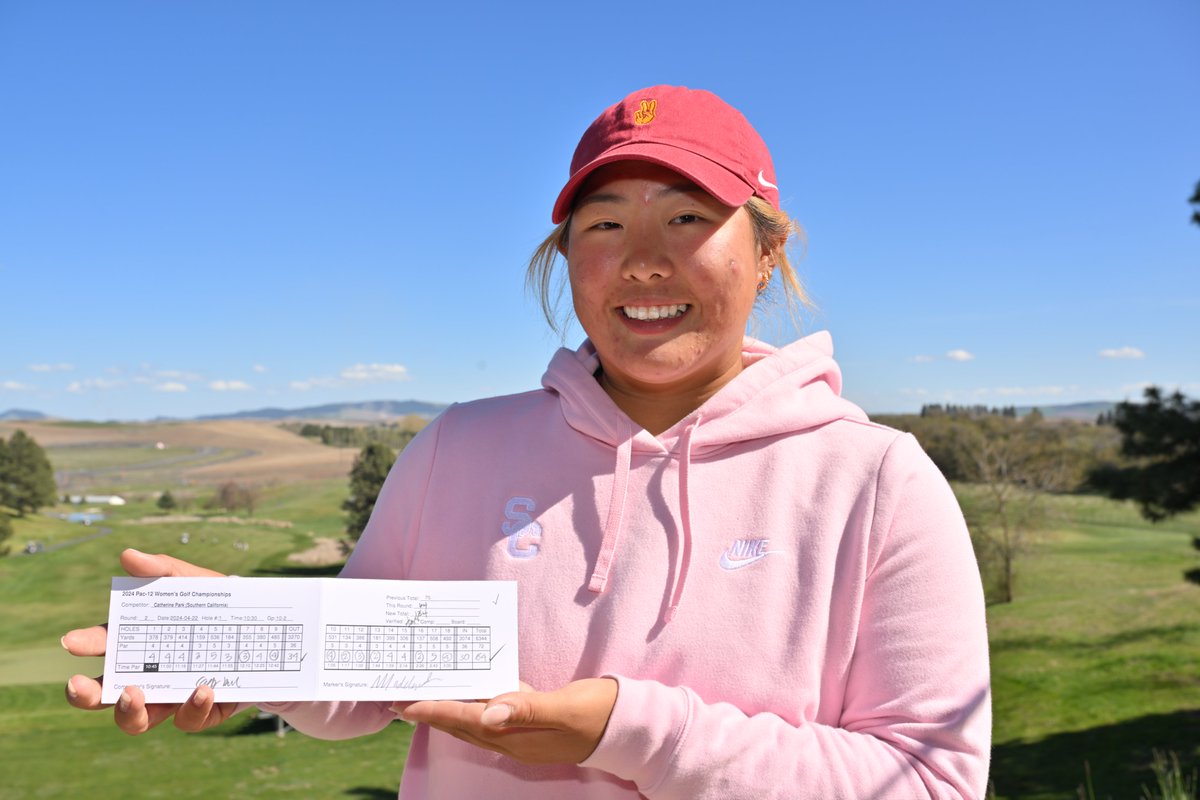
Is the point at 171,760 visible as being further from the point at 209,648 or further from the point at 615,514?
the point at 615,514

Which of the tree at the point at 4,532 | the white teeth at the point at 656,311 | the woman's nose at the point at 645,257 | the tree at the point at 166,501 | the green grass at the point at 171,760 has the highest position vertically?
the woman's nose at the point at 645,257

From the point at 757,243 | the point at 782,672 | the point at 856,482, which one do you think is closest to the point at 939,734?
the point at 782,672

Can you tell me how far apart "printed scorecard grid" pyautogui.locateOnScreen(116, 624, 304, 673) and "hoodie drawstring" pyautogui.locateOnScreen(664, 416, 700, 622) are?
0.70 meters

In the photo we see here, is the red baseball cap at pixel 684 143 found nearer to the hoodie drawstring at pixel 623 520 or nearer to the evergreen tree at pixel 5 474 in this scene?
the hoodie drawstring at pixel 623 520

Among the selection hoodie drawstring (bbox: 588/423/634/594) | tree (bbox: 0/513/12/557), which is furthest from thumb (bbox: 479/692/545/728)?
tree (bbox: 0/513/12/557)

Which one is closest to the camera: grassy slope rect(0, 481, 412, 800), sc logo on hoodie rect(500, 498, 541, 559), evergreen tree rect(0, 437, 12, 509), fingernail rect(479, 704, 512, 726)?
fingernail rect(479, 704, 512, 726)

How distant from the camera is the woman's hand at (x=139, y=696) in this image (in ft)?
5.45

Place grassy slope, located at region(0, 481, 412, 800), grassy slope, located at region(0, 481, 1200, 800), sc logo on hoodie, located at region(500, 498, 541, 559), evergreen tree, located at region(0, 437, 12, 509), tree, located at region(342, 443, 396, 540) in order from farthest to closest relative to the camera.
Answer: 1. evergreen tree, located at region(0, 437, 12, 509)
2. tree, located at region(342, 443, 396, 540)
3. grassy slope, located at region(0, 481, 412, 800)
4. grassy slope, located at region(0, 481, 1200, 800)
5. sc logo on hoodie, located at region(500, 498, 541, 559)

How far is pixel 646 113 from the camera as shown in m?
1.86

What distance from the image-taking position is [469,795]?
6.04 feet

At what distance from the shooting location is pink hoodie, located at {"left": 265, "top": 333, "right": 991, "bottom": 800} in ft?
5.25

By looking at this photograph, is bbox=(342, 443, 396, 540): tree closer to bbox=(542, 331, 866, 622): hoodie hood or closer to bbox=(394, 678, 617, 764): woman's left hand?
bbox=(542, 331, 866, 622): hoodie hood

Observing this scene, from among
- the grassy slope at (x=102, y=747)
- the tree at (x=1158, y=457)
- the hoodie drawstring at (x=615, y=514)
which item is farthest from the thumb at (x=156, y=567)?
the grassy slope at (x=102, y=747)

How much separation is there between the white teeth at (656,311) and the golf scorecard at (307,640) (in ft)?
1.88
